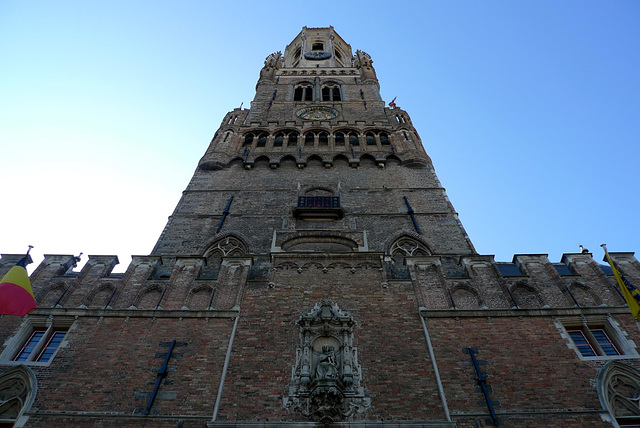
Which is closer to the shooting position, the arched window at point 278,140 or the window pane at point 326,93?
the arched window at point 278,140

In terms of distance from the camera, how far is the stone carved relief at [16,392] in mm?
9727

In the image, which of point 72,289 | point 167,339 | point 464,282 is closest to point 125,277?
point 72,289

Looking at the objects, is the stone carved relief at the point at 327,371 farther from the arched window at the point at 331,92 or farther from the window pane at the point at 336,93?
the window pane at the point at 336,93

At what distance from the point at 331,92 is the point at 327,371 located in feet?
79.6

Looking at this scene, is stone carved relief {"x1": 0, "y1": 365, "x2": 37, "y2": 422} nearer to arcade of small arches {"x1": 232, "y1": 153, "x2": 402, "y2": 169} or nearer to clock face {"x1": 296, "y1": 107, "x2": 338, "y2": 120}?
arcade of small arches {"x1": 232, "y1": 153, "x2": 402, "y2": 169}

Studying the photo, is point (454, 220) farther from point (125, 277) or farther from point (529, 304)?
point (125, 277)

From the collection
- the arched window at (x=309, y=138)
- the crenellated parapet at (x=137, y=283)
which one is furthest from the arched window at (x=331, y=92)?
the crenellated parapet at (x=137, y=283)

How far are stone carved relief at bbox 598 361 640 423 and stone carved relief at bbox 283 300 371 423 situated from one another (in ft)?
15.8

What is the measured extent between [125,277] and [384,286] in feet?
22.9

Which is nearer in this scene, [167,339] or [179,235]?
[167,339]

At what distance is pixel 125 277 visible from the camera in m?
13.0

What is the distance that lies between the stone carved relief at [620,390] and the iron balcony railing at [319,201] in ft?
32.3

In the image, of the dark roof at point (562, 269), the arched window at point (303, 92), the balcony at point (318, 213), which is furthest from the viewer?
the arched window at point (303, 92)

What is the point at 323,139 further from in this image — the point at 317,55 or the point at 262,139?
the point at 317,55
